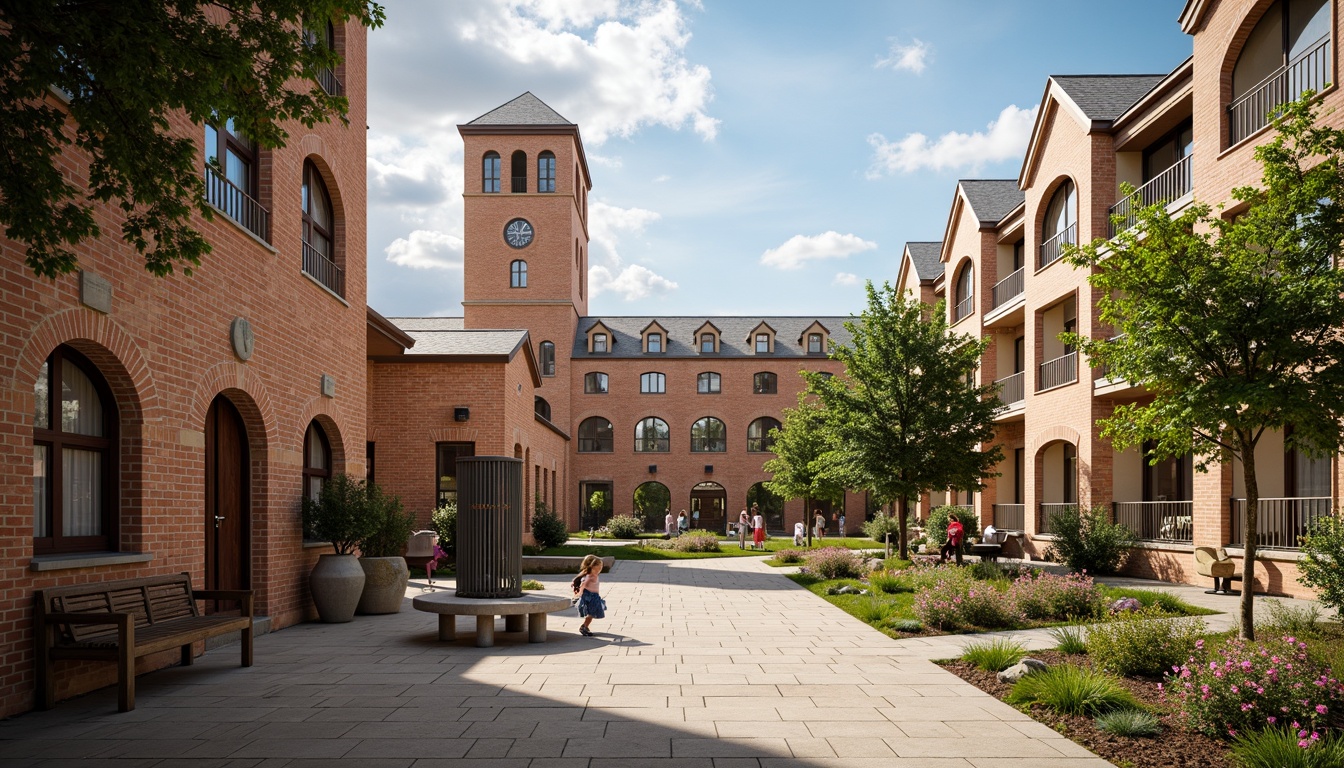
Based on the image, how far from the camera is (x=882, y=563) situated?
2155cm

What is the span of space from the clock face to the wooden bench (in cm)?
4108

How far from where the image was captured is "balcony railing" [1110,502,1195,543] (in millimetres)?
19547

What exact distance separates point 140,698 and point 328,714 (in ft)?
6.30

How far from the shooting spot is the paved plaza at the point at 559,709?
620 centimetres

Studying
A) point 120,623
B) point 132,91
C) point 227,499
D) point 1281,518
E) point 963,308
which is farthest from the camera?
point 963,308

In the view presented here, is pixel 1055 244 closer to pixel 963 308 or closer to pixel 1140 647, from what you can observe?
pixel 963 308

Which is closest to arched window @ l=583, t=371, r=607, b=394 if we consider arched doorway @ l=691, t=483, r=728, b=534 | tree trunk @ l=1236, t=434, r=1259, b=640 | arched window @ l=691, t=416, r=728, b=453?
arched window @ l=691, t=416, r=728, b=453

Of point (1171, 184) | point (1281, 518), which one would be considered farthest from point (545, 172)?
point (1281, 518)

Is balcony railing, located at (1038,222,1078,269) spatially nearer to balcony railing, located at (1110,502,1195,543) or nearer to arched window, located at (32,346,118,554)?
balcony railing, located at (1110,502,1195,543)

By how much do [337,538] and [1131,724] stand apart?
10.7 meters

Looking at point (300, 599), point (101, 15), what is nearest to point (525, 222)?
point (300, 599)

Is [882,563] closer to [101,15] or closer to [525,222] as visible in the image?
[101,15]

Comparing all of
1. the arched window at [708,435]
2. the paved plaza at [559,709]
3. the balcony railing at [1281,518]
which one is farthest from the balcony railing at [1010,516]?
the arched window at [708,435]

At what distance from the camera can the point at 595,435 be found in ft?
166
